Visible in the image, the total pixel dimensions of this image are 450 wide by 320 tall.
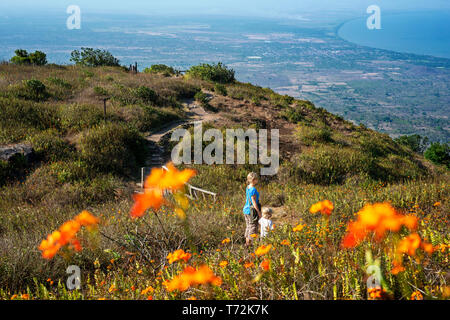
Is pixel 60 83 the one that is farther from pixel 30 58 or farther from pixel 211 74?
pixel 30 58

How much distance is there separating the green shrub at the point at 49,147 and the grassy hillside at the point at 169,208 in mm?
41

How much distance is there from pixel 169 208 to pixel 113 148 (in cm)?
512

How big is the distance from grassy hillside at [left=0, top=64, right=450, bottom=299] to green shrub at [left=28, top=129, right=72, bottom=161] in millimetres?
41

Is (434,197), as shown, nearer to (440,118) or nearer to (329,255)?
(329,255)

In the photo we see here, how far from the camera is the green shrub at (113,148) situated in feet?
31.9

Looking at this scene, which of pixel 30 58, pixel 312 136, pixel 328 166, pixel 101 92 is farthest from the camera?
pixel 30 58

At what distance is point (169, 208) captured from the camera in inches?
243

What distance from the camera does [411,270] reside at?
2029mm

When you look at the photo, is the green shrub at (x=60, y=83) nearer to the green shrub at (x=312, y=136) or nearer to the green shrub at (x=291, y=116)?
the green shrub at (x=291, y=116)

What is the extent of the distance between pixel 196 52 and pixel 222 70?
610ft

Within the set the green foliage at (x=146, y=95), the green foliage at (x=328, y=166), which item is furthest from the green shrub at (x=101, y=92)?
the green foliage at (x=328, y=166)

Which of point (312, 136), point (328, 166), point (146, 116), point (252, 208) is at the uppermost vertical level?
point (146, 116)

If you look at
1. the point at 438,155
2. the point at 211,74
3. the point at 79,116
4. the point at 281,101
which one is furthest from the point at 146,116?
the point at 438,155
